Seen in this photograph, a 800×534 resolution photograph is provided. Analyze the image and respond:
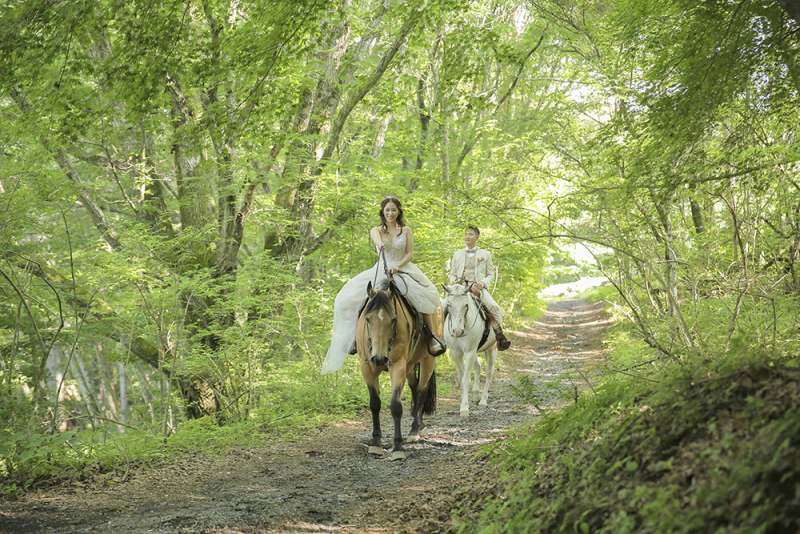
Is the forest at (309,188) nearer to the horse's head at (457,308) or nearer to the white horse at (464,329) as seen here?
the horse's head at (457,308)

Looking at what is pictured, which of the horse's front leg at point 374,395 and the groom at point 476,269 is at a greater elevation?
the groom at point 476,269

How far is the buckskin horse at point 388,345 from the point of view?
6148 millimetres

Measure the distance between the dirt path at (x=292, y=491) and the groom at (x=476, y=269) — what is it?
2280 mm

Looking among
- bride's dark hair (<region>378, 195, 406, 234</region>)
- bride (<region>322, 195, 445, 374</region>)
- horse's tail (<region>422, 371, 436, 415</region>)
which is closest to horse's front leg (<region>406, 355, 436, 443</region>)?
horse's tail (<region>422, 371, 436, 415</region>)

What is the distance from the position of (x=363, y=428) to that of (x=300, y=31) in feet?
20.4

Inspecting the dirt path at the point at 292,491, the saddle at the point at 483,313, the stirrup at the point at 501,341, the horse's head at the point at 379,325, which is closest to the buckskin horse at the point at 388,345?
the horse's head at the point at 379,325

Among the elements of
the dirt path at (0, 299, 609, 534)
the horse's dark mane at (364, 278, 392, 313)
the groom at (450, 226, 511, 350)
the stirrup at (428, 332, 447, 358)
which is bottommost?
the dirt path at (0, 299, 609, 534)

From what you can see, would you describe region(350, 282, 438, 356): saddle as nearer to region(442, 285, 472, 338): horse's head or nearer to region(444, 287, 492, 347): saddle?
region(442, 285, 472, 338): horse's head

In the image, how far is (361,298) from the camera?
7.02 m

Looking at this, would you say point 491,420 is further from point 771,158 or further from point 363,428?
point 771,158

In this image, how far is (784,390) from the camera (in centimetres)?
249

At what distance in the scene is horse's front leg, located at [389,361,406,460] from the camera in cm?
631

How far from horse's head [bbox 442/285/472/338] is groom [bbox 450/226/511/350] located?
56 cm

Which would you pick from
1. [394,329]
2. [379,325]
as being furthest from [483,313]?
[379,325]
